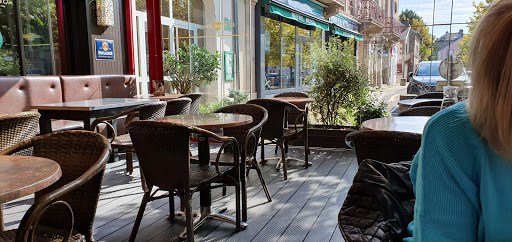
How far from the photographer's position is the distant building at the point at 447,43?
17.8ft

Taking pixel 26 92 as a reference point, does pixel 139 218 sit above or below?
below

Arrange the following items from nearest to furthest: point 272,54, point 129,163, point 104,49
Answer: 1. point 129,163
2. point 104,49
3. point 272,54

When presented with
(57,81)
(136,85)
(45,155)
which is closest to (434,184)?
(45,155)

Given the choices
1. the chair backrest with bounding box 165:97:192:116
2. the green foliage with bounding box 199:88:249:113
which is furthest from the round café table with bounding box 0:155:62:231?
the green foliage with bounding box 199:88:249:113

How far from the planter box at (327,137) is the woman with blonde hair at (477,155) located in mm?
5011

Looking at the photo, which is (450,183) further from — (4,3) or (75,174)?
(4,3)

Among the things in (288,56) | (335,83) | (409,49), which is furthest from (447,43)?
(288,56)

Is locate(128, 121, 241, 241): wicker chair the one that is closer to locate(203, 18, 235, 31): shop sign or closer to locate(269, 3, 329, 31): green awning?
locate(203, 18, 235, 31): shop sign

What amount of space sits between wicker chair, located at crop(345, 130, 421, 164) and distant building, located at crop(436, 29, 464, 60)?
13.9 ft

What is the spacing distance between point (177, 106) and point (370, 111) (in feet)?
10.7

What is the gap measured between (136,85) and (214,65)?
1429mm

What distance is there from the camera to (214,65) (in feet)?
21.4

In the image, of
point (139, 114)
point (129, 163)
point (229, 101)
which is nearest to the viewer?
point (139, 114)

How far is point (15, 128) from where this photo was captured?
8.10 feet
